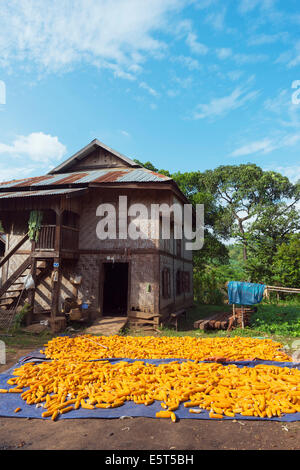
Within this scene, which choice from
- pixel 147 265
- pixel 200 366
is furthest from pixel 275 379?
pixel 147 265

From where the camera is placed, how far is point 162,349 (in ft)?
31.2

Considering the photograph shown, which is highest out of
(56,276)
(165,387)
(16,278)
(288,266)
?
(288,266)

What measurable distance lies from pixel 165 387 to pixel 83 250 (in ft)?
34.5

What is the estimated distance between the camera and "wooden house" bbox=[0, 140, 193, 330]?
46.1ft

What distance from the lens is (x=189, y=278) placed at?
2267 centimetres

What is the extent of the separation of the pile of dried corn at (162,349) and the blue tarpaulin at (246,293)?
3.15 metres

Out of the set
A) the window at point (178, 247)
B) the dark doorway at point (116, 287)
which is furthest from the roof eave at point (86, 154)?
the dark doorway at point (116, 287)

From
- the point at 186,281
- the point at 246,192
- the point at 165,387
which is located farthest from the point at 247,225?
the point at 165,387

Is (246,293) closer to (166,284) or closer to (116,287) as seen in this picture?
(166,284)

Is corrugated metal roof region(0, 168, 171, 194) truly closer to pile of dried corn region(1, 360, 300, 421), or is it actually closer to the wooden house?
the wooden house

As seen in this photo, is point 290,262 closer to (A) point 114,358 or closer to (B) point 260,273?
(B) point 260,273

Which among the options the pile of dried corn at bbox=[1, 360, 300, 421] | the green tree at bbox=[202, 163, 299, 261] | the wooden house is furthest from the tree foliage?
the pile of dried corn at bbox=[1, 360, 300, 421]

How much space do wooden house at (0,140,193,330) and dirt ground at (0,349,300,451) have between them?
8.67 metres

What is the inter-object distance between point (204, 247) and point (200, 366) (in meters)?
23.5
